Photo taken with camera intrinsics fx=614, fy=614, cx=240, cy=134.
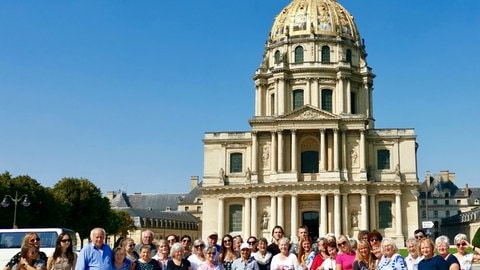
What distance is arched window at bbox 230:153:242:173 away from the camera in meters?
62.5

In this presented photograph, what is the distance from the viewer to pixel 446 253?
380 inches

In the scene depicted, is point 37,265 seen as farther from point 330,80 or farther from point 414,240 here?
point 330,80

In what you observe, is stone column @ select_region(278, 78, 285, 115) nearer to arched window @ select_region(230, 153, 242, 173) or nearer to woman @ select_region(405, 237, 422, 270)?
arched window @ select_region(230, 153, 242, 173)

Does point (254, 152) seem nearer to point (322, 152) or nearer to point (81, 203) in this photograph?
point (322, 152)

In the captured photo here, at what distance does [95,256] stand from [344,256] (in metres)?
4.39

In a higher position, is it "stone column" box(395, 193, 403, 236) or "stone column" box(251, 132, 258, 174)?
"stone column" box(251, 132, 258, 174)

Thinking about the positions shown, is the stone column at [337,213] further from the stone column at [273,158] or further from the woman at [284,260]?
the woman at [284,260]

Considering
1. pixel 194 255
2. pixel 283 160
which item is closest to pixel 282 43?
pixel 283 160

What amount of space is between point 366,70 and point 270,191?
19.4m

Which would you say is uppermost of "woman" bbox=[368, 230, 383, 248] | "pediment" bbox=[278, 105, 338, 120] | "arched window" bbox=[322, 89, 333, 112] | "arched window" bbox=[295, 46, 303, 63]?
"arched window" bbox=[295, 46, 303, 63]

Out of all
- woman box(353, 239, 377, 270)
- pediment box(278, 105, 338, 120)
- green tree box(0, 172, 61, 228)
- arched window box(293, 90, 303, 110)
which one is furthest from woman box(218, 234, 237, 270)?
arched window box(293, 90, 303, 110)

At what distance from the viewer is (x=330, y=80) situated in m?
66.4

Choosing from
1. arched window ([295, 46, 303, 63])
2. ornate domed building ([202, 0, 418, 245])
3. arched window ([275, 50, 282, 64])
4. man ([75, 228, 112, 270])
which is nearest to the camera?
man ([75, 228, 112, 270])

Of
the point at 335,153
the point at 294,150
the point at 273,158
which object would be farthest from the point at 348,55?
the point at 273,158
